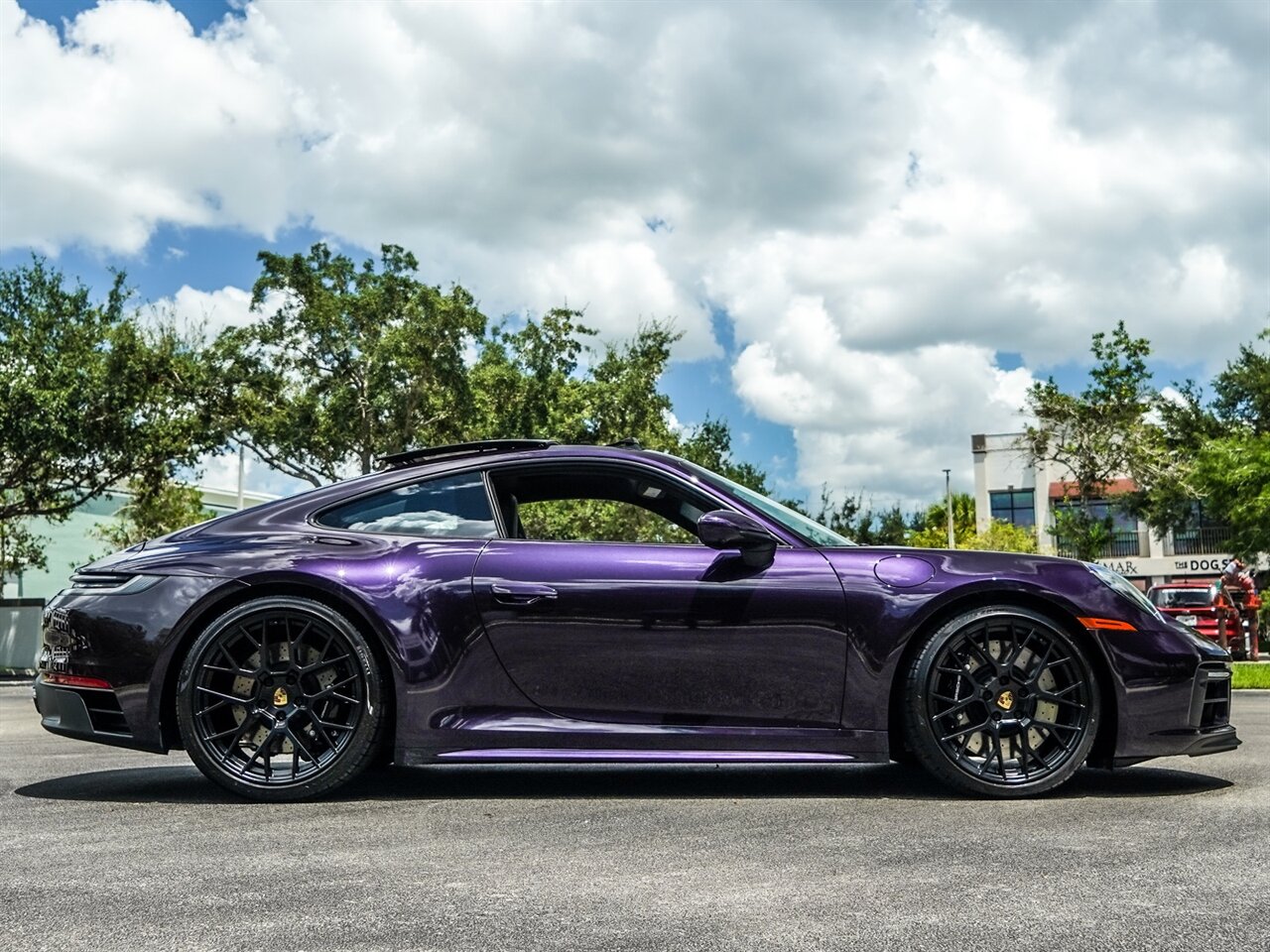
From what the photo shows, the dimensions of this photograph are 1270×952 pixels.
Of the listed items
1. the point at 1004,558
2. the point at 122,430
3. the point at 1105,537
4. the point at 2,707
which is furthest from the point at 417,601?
the point at 1105,537

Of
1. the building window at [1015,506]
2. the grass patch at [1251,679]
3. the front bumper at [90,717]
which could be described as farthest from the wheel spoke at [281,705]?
the building window at [1015,506]

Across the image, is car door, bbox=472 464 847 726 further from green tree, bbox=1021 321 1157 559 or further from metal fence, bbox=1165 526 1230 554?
metal fence, bbox=1165 526 1230 554

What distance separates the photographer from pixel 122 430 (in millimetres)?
25797

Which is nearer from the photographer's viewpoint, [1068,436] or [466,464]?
[466,464]

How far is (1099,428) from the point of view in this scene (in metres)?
38.3

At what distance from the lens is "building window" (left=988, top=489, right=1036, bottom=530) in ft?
217

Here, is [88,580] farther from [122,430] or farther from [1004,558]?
[122,430]

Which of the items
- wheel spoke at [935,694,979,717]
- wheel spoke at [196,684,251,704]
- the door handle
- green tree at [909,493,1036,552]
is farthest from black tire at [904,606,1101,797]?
green tree at [909,493,1036,552]

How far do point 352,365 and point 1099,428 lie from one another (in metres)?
20.8

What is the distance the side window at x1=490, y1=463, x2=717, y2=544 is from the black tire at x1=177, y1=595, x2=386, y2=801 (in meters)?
0.84

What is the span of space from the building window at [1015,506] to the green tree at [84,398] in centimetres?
4719

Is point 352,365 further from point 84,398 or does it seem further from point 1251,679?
point 1251,679

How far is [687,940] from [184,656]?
2774 millimetres

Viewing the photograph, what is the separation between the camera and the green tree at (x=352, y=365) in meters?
31.4
